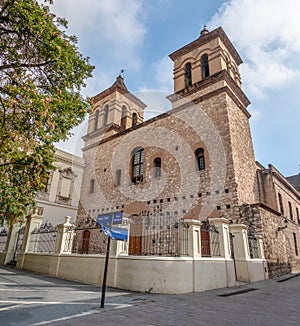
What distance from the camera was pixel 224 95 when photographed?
1273 centimetres

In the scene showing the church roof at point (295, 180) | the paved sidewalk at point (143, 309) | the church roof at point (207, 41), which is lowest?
the paved sidewalk at point (143, 309)

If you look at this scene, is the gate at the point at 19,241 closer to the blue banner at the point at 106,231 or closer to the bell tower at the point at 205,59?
the blue banner at the point at 106,231

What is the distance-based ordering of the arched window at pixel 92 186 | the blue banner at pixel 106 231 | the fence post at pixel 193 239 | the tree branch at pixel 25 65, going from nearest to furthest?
the blue banner at pixel 106 231
the tree branch at pixel 25 65
the fence post at pixel 193 239
the arched window at pixel 92 186

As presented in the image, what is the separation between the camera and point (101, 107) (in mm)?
20828

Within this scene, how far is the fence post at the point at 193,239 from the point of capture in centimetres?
661

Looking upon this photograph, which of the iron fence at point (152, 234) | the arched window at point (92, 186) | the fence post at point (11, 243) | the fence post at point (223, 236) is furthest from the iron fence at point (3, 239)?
the fence post at point (223, 236)

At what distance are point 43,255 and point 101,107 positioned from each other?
14.0 metres

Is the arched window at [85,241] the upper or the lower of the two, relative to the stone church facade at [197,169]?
lower

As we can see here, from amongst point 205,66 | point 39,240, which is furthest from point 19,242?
point 205,66

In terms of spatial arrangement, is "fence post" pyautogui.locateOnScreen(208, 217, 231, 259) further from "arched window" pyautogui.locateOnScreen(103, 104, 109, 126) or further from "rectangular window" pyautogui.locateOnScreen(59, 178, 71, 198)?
"arched window" pyautogui.locateOnScreen(103, 104, 109, 126)

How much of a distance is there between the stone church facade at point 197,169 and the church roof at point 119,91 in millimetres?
1933

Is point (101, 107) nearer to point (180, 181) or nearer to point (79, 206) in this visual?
point (79, 206)

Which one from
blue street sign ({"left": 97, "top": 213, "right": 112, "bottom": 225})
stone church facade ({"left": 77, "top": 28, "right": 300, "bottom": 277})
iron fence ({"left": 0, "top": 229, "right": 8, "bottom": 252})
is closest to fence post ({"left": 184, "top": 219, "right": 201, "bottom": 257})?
stone church facade ({"left": 77, "top": 28, "right": 300, "bottom": 277})

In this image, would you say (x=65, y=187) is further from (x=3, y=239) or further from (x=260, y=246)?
(x=260, y=246)
